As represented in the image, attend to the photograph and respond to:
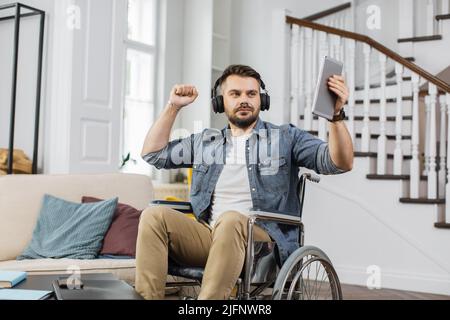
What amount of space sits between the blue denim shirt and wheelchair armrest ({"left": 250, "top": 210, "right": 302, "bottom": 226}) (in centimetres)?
8

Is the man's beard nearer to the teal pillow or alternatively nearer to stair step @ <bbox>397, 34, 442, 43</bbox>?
the teal pillow

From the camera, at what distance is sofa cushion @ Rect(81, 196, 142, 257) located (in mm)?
2629

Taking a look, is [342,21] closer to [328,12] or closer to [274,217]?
[328,12]

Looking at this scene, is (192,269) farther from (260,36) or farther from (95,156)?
Result: (260,36)

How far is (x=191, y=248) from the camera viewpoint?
73.4 inches

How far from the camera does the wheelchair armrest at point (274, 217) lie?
1.73 m

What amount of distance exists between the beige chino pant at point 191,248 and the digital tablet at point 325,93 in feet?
1.34

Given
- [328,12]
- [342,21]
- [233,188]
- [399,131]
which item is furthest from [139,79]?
[233,188]

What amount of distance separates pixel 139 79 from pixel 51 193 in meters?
2.81

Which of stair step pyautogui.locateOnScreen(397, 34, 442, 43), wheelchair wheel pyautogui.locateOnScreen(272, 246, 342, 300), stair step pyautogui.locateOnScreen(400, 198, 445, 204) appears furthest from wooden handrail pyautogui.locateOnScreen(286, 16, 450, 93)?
wheelchair wheel pyautogui.locateOnScreen(272, 246, 342, 300)

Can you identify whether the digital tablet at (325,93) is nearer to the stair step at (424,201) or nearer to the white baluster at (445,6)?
the stair step at (424,201)

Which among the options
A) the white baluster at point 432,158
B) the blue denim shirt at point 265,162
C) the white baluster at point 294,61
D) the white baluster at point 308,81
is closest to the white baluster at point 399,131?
the white baluster at point 432,158
